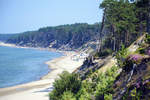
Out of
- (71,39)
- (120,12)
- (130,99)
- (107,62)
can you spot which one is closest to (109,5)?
(120,12)

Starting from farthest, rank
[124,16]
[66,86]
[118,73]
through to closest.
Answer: [124,16] → [66,86] → [118,73]

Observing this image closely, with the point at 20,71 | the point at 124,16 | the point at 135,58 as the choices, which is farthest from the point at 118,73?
the point at 20,71

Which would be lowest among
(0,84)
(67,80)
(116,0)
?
(0,84)

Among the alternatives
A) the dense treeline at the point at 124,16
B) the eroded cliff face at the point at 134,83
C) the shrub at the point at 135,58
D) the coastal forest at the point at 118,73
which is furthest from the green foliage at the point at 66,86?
the dense treeline at the point at 124,16

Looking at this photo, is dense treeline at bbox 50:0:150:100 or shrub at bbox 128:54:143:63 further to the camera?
shrub at bbox 128:54:143:63

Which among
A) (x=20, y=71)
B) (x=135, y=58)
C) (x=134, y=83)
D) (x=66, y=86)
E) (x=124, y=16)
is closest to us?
(x=134, y=83)

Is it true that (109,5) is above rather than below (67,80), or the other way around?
above

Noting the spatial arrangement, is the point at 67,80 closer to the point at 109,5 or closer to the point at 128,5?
the point at 109,5

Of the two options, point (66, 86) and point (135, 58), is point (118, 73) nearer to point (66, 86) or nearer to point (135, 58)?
point (135, 58)

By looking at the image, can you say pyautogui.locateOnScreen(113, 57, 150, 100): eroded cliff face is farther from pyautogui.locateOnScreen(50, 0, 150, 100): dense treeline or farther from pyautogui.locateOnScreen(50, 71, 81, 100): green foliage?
pyautogui.locateOnScreen(50, 71, 81, 100): green foliage

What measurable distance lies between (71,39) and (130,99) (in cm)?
17931

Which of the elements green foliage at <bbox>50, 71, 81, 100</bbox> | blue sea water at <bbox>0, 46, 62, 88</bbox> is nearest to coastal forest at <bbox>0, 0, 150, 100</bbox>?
green foliage at <bbox>50, 71, 81, 100</bbox>

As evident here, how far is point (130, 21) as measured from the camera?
1602 inches

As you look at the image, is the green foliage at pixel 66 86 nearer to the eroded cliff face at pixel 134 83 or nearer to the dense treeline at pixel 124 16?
the eroded cliff face at pixel 134 83
